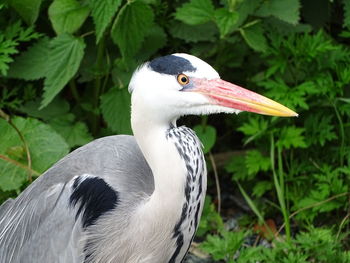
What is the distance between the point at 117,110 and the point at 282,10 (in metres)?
0.92

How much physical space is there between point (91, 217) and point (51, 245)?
0.19 metres

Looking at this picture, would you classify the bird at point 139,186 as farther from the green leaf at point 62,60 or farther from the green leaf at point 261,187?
the green leaf at point 261,187

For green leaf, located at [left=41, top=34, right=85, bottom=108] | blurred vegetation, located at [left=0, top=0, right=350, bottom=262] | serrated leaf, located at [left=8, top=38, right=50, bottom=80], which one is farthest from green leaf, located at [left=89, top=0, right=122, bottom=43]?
serrated leaf, located at [left=8, top=38, right=50, bottom=80]

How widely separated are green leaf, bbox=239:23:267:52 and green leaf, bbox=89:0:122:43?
26.2 inches

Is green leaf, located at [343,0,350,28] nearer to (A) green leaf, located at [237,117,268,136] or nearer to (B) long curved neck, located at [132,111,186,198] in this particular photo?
(A) green leaf, located at [237,117,268,136]

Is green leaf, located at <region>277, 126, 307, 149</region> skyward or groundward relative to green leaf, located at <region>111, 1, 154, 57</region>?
groundward

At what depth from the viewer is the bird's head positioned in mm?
2562

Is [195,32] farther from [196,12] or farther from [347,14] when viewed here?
[347,14]

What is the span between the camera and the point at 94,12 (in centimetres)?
341

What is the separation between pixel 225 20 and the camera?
3.52 m

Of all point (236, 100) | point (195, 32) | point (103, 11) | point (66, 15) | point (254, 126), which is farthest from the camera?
point (195, 32)

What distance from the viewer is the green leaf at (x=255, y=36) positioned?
3.68 meters

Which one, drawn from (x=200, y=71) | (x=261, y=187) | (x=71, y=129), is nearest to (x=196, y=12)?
(x=71, y=129)

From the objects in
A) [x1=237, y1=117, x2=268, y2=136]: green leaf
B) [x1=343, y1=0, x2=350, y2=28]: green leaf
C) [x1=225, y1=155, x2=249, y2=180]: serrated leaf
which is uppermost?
[x1=343, y1=0, x2=350, y2=28]: green leaf
